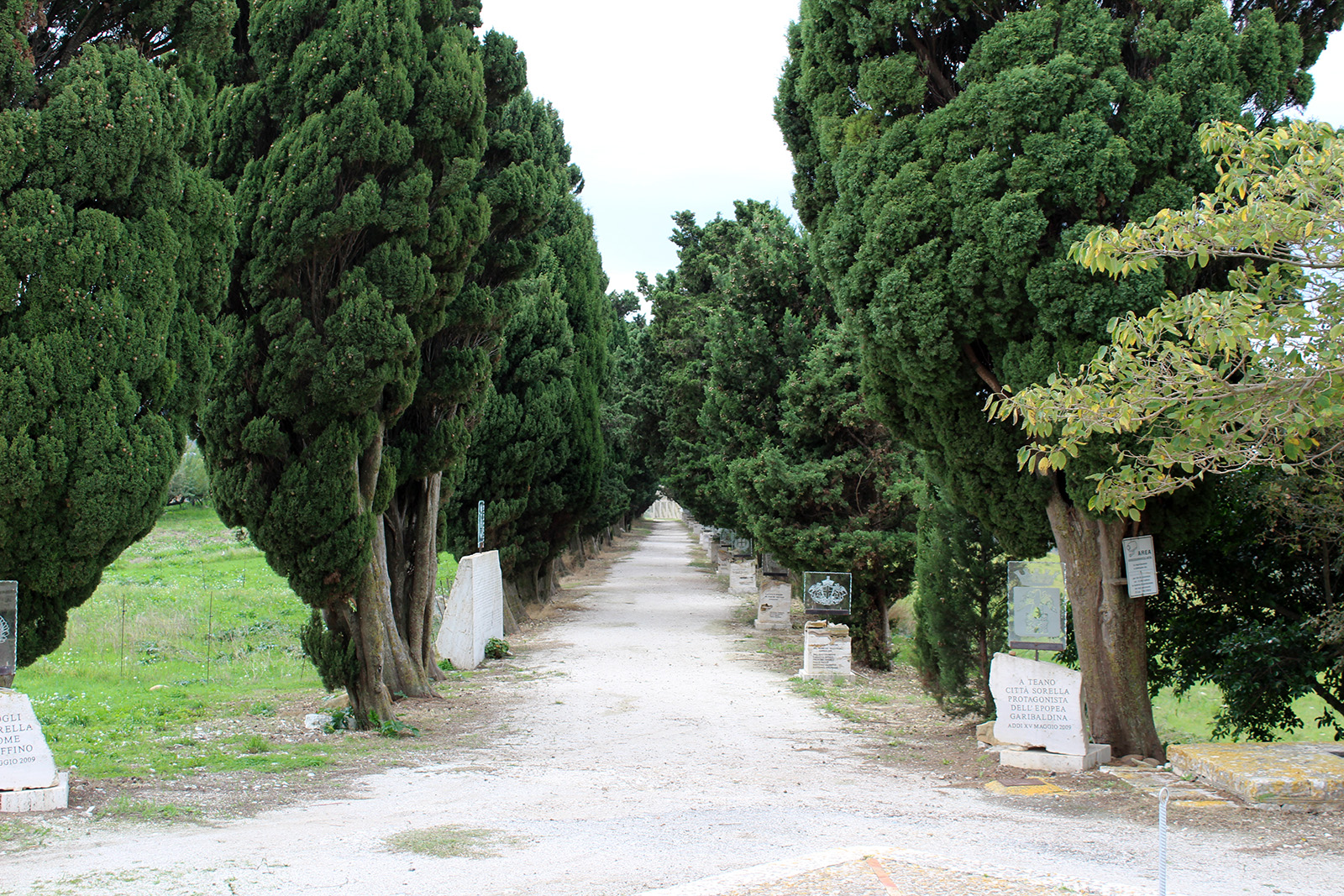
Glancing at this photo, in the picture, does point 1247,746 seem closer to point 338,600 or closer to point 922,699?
point 922,699

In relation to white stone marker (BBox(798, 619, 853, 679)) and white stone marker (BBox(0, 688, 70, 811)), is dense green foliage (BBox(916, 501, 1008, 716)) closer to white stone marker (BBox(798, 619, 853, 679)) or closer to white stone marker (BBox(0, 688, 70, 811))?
white stone marker (BBox(798, 619, 853, 679))

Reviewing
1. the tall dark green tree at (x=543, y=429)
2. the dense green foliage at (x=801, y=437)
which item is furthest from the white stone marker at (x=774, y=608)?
the tall dark green tree at (x=543, y=429)

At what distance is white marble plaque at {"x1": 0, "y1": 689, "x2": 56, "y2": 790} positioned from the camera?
6.15 meters

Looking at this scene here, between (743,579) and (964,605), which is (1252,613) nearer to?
(964,605)

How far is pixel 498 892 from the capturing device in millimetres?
4695

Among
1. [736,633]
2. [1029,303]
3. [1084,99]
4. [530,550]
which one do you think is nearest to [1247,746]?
[1029,303]

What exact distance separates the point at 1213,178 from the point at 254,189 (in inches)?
341

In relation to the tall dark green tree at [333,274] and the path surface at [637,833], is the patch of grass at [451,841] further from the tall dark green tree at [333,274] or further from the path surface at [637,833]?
the tall dark green tree at [333,274]

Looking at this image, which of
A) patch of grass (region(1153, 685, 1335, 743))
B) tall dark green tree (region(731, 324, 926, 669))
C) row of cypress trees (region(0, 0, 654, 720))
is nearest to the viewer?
row of cypress trees (region(0, 0, 654, 720))

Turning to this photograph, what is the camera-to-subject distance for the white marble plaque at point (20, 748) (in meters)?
6.15

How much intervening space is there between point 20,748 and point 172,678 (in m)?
7.94

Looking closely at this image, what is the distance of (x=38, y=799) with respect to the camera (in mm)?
6219

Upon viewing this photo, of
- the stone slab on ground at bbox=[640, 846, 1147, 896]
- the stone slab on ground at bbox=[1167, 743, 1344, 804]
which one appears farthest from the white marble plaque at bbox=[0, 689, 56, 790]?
the stone slab on ground at bbox=[1167, 743, 1344, 804]

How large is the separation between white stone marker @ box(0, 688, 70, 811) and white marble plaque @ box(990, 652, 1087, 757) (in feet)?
23.0
